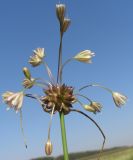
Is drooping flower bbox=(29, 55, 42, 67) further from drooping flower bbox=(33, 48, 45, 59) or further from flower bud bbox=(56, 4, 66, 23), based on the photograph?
flower bud bbox=(56, 4, 66, 23)

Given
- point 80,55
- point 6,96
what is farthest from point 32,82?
point 80,55

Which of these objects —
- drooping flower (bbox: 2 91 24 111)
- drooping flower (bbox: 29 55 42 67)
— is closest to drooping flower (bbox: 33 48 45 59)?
drooping flower (bbox: 29 55 42 67)

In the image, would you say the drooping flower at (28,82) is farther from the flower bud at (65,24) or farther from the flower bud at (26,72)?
the flower bud at (65,24)

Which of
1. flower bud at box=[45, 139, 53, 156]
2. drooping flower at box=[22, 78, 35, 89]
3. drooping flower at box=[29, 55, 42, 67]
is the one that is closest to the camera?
flower bud at box=[45, 139, 53, 156]

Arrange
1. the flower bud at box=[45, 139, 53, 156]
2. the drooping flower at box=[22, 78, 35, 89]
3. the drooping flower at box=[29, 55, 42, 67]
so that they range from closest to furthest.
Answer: the flower bud at box=[45, 139, 53, 156]
the drooping flower at box=[22, 78, 35, 89]
the drooping flower at box=[29, 55, 42, 67]

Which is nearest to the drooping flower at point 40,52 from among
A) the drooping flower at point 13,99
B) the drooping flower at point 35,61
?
the drooping flower at point 35,61

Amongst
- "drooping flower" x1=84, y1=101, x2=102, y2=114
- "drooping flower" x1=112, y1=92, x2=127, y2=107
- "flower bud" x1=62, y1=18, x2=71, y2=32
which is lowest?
"drooping flower" x1=84, y1=101, x2=102, y2=114
